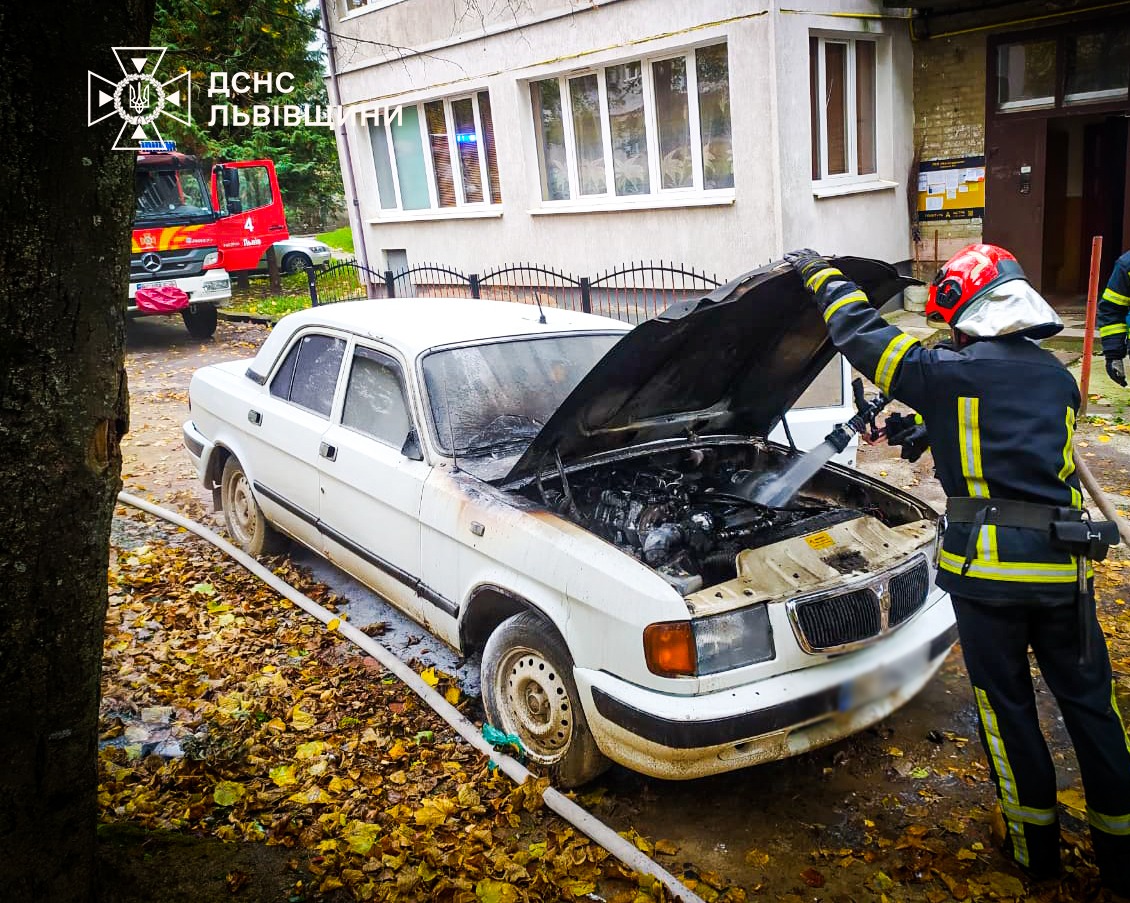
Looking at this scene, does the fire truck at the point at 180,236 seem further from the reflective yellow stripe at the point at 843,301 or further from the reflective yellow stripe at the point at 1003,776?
the reflective yellow stripe at the point at 1003,776

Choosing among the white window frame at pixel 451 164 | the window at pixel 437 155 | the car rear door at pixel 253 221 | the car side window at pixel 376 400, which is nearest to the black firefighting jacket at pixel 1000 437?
the car side window at pixel 376 400

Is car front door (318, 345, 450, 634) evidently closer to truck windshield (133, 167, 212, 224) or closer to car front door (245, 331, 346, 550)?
car front door (245, 331, 346, 550)

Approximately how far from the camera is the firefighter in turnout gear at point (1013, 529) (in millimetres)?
2871

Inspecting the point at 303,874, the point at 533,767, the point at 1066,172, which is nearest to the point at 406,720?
the point at 533,767

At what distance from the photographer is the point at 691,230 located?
11.5 m

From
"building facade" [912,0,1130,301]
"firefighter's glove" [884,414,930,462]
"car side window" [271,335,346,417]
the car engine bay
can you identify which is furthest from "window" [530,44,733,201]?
"firefighter's glove" [884,414,930,462]

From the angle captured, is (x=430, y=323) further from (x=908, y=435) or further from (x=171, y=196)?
(x=171, y=196)

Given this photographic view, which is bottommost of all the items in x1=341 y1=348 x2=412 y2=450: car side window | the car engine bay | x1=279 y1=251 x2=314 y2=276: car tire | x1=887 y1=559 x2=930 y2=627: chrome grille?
x1=887 y1=559 x2=930 y2=627: chrome grille

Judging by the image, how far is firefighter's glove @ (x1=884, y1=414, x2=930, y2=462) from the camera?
11.7 feet

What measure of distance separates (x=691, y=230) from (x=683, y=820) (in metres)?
9.12

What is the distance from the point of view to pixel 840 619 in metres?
3.27

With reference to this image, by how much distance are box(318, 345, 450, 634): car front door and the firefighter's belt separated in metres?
2.22

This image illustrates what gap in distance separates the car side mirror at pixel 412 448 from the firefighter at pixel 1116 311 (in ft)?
17.7

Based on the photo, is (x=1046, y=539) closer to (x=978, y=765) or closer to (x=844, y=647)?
(x=844, y=647)
